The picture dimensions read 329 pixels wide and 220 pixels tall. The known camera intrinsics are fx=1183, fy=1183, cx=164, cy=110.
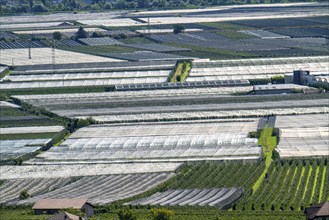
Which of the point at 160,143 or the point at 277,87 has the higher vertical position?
the point at 160,143

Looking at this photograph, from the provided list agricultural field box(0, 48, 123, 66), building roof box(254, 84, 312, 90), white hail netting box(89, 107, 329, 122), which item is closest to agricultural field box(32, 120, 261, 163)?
white hail netting box(89, 107, 329, 122)

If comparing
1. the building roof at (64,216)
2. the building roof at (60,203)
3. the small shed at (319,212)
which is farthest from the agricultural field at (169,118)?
the building roof at (64,216)

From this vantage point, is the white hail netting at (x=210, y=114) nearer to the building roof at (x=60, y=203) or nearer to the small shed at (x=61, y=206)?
the building roof at (x=60, y=203)

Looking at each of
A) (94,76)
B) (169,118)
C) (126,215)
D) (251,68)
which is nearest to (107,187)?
(126,215)

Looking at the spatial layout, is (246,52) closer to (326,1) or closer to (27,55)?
(27,55)

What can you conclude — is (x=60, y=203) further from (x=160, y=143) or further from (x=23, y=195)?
(x=160, y=143)

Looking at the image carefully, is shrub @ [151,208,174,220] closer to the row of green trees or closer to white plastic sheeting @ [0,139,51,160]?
the row of green trees
